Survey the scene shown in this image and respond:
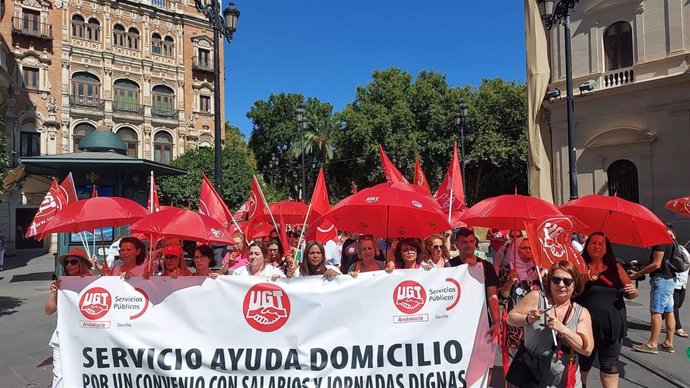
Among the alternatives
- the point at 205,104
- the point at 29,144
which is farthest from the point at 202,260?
the point at 205,104

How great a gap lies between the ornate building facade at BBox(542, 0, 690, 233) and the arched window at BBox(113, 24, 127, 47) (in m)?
29.8

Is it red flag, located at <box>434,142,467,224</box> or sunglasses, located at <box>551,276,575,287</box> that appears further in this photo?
red flag, located at <box>434,142,467,224</box>

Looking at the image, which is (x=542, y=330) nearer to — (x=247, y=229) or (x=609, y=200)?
(x=609, y=200)

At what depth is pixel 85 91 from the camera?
35.7m

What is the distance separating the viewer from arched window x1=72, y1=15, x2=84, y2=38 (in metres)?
35.3

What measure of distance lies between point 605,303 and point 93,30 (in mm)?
39504

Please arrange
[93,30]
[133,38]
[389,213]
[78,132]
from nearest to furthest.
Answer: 1. [389,213]
2. [78,132]
3. [93,30]
4. [133,38]

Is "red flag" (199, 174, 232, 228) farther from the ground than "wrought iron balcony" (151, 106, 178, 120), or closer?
closer

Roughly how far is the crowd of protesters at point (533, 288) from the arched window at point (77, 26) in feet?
114

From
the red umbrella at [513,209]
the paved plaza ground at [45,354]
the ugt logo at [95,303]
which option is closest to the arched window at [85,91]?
the paved plaza ground at [45,354]

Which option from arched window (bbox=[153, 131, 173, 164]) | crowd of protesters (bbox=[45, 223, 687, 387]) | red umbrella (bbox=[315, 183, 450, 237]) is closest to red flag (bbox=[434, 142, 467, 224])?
crowd of protesters (bbox=[45, 223, 687, 387])

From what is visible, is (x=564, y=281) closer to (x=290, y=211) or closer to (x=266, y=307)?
(x=266, y=307)

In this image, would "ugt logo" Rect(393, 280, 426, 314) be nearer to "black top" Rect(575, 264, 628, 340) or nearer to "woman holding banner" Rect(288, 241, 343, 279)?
"woman holding banner" Rect(288, 241, 343, 279)

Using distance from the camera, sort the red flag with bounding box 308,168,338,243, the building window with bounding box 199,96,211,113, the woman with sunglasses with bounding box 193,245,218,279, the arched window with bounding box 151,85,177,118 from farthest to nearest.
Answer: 1. the building window with bounding box 199,96,211,113
2. the arched window with bounding box 151,85,177,118
3. the red flag with bounding box 308,168,338,243
4. the woman with sunglasses with bounding box 193,245,218,279
